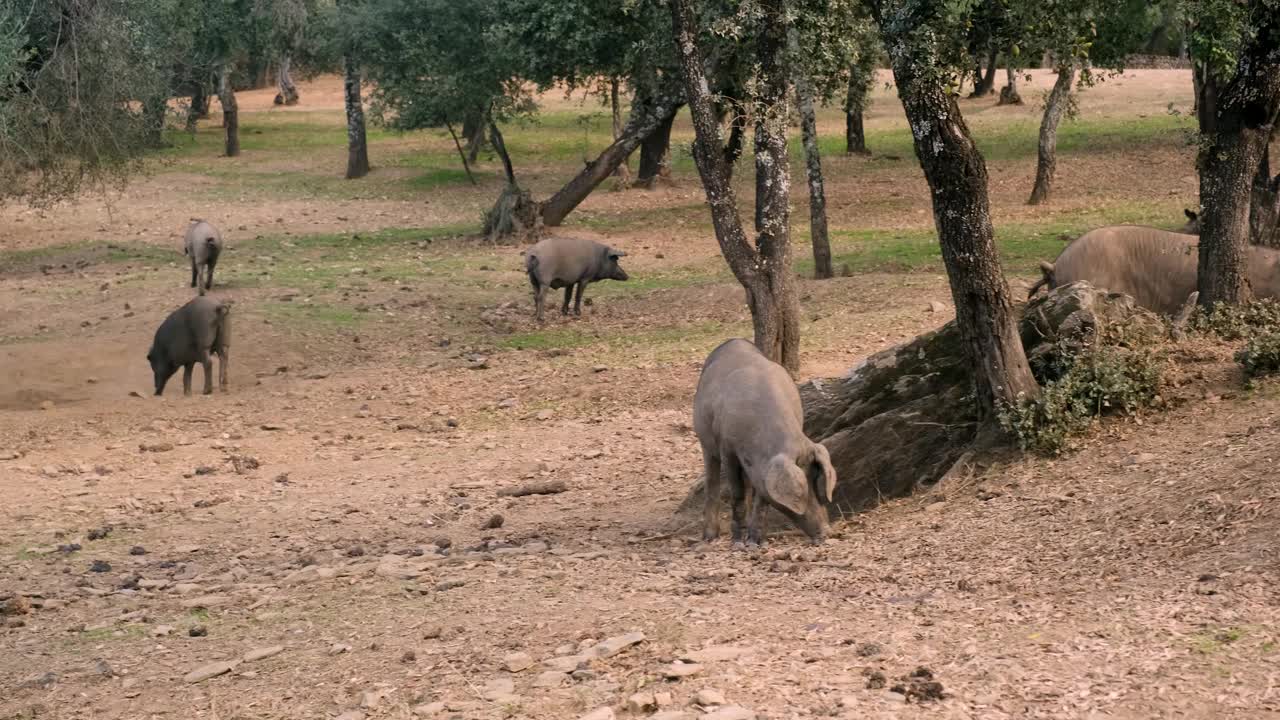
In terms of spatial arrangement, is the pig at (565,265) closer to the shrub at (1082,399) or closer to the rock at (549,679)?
the shrub at (1082,399)

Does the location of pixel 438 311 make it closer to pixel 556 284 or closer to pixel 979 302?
pixel 556 284

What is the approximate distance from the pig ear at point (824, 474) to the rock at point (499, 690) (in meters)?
2.73

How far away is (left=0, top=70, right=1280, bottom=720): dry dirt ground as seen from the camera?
6406mm

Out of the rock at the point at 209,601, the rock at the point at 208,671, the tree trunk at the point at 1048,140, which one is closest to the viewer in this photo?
the rock at the point at 208,671

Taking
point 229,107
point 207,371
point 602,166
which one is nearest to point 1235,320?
point 207,371

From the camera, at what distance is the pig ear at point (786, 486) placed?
8.70 meters

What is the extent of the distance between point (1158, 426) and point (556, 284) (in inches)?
511

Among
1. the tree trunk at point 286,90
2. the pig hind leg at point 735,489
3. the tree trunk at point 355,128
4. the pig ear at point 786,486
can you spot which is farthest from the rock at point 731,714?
the tree trunk at point 286,90

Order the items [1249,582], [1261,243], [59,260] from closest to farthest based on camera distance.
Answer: [1249,582] < [1261,243] < [59,260]

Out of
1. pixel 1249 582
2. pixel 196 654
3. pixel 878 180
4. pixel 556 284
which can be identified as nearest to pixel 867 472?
pixel 1249 582

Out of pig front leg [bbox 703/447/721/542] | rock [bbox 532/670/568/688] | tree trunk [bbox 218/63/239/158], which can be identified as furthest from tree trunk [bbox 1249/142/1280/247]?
tree trunk [bbox 218/63/239/158]

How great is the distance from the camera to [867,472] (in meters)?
10.1

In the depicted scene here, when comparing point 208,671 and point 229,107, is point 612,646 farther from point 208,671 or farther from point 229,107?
point 229,107

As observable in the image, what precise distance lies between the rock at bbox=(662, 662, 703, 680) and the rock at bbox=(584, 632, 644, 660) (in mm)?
383
